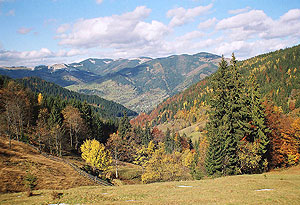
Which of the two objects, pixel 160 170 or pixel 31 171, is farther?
pixel 160 170

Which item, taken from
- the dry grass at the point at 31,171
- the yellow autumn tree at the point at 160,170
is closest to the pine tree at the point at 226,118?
the yellow autumn tree at the point at 160,170

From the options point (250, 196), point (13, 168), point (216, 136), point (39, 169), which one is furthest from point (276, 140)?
point (13, 168)

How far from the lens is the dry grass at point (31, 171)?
34844 mm

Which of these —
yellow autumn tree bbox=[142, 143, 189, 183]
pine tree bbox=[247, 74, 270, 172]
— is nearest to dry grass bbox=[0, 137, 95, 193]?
yellow autumn tree bbox=[142, 143, 189, 183]

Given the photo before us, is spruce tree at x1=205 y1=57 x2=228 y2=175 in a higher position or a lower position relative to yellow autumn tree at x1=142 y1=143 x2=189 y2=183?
higher

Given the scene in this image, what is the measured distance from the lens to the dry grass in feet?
114

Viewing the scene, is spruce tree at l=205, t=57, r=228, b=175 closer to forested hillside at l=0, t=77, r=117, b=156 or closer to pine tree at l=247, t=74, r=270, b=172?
pine tree at l=247, t=74, r=270, b=172

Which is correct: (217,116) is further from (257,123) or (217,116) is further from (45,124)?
(45,124)

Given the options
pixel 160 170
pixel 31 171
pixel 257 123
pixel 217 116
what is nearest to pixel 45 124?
pixel 31 171

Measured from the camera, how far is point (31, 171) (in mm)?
41844

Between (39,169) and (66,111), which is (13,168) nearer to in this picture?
(39,169)

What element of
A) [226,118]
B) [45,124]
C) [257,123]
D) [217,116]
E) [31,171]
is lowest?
[31,171]

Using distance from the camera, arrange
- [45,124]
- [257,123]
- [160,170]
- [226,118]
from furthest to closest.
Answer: [45,124] → [160,170] → [257,123] → [226,118]

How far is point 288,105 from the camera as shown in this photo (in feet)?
609
